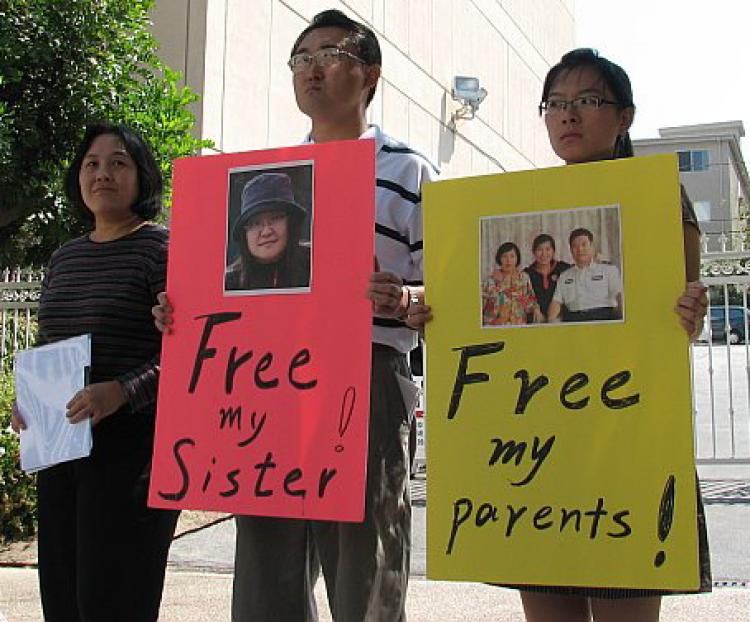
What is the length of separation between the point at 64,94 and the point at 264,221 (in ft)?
17.7

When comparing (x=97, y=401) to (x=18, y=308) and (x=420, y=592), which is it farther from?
(x=18, y=308)

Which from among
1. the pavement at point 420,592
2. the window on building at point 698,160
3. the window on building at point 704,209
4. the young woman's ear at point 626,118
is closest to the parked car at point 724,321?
the pavement at point 420,592

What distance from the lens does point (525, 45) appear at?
20.7m

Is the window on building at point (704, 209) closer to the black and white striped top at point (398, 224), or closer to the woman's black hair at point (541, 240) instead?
the black and white striped top at point (398, 224)

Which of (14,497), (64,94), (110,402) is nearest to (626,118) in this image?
(110,402)

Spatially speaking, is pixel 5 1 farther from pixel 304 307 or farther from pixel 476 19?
pixel 476 19

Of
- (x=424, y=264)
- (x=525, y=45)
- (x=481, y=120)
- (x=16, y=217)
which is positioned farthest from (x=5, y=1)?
(x=525, y=45)

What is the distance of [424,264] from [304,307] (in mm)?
276

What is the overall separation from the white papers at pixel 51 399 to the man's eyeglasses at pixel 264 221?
1.82 feet

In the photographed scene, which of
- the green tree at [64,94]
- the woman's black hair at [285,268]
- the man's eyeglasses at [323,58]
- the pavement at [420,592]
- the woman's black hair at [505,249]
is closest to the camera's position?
the woman's black hair at [505,249]

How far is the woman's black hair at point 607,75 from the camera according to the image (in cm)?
205

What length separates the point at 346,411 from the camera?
1930mm

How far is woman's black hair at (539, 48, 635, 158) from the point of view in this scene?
205 centimetres

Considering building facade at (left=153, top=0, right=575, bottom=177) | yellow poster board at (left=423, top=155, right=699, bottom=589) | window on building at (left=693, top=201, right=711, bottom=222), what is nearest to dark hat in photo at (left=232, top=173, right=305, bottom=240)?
yellow poster board at (left=423, top=155, right=699, bottom=589)
